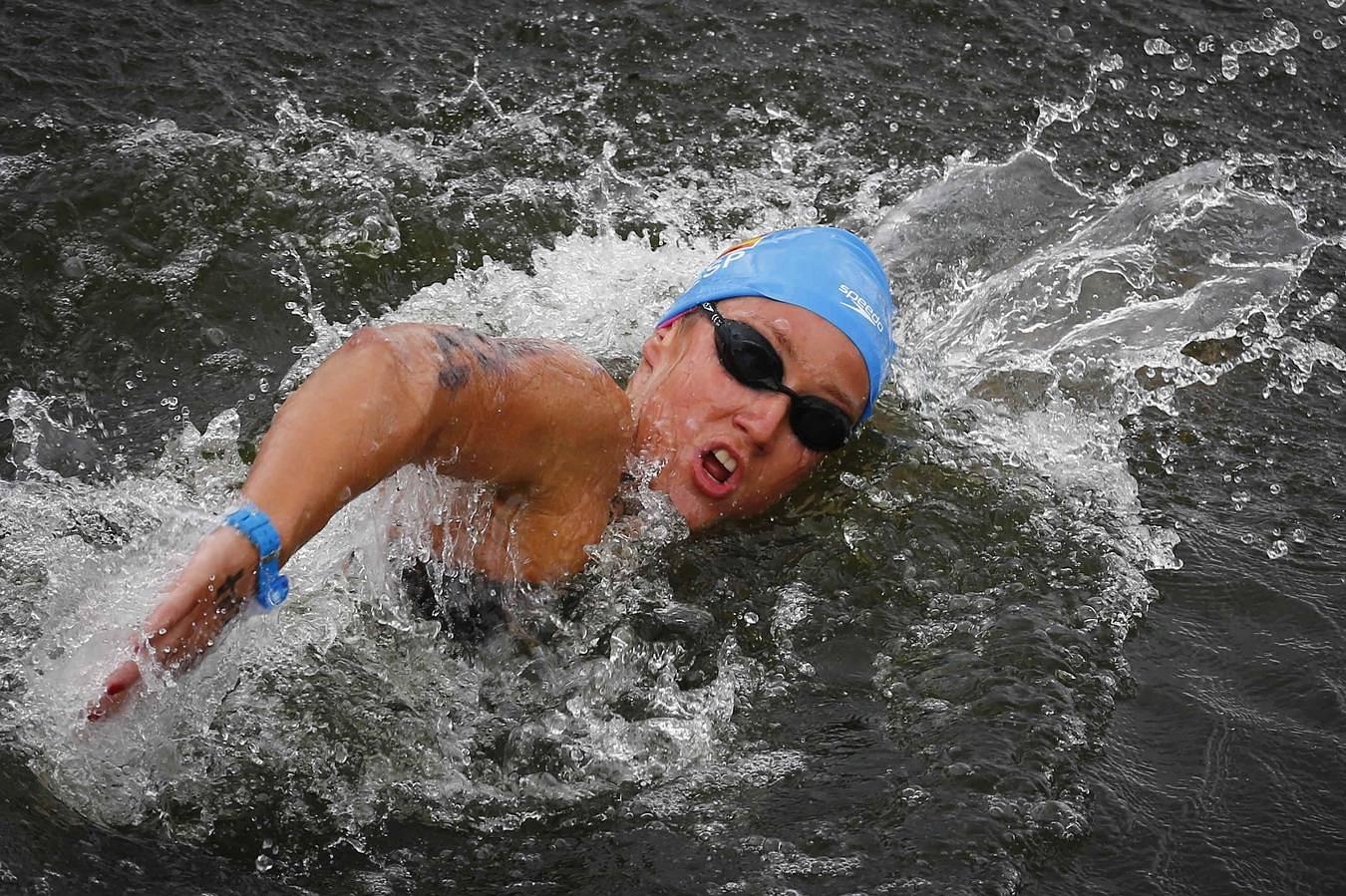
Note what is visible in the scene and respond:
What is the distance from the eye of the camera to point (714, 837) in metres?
3.84

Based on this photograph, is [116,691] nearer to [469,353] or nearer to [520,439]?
[469,353]

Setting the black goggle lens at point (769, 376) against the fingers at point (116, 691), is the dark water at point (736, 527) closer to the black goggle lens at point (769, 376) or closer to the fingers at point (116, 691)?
the fingers at point (116, 691)

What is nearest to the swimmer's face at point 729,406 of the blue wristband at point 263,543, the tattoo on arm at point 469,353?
the tattoo on arm at point 469,353

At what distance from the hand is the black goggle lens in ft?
6.92

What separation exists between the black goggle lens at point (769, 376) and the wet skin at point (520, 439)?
0.11 ft

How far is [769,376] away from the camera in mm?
4781

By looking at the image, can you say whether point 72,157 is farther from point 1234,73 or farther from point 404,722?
point 1234,73

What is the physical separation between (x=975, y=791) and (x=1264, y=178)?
185 inches

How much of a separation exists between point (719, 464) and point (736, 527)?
0.44 m

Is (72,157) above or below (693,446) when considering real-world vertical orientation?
above

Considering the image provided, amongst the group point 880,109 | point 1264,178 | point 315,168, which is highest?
point 315,168

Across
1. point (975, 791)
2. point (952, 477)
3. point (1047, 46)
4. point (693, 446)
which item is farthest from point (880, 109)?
point (975, 791)

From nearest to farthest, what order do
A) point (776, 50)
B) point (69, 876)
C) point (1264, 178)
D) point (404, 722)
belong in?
point (69, 876) < point (404, 722) < point (1264, 178) < point (776, 50)

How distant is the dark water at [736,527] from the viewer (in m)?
3.84
